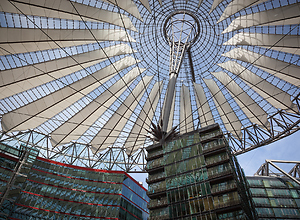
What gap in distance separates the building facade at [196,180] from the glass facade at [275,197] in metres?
16.8

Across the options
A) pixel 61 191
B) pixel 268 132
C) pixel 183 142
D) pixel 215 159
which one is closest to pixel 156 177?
pixel 183 142

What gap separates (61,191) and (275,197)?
38.6m

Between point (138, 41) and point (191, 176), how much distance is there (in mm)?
20365

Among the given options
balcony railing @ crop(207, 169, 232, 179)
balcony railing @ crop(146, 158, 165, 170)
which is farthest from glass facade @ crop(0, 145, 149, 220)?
balcony railing @ crop(207, 169, 232, 179)

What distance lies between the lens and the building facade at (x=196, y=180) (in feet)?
87.5

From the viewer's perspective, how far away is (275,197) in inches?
1822

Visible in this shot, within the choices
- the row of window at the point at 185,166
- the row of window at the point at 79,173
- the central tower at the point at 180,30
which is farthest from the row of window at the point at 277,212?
the central tower at the point at 180,30

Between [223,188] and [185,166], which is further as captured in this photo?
[185,166]

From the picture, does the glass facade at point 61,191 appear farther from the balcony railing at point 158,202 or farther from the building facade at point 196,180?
the building facade at point 196,180

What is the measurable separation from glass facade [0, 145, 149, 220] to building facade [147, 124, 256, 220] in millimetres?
12832

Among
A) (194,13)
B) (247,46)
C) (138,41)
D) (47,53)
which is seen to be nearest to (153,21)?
(138,41)

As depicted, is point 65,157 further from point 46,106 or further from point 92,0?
point 92,0

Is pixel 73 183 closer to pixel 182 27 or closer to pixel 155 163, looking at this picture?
pixel 155 163

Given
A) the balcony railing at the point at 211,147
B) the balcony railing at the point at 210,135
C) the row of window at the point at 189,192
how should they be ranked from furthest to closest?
the balcony railing at the point at 210,135, the balcony railing at the point at 211,147, the row of window at the point at 189,192
